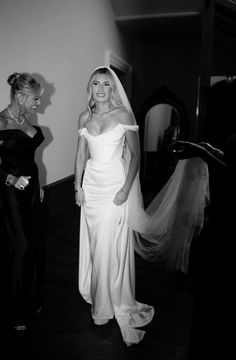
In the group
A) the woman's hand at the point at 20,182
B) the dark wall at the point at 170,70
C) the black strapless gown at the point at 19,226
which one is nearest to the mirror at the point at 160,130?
the dark wall at the point at 170,70

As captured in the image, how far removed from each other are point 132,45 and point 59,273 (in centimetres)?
503

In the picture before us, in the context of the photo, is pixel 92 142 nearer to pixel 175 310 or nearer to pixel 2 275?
pixel 2 275

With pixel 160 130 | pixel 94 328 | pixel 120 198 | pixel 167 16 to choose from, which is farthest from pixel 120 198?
pixel 160 130

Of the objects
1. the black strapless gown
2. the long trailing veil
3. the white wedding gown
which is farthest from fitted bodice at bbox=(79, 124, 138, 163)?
the long trailing veil

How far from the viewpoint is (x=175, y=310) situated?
2.59 m

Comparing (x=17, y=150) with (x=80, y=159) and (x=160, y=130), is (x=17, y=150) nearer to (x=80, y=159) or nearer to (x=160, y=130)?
(x=80, y=159)

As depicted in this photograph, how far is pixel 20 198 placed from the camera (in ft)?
7.47

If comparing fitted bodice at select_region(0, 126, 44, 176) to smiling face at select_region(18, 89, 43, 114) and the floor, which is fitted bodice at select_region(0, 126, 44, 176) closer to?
smiling face at select_region(18, 89, 43, 114)

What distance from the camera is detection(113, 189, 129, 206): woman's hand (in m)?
2.26

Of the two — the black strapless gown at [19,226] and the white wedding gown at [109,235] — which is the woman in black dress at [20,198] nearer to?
the black strapless gown at [19,226]

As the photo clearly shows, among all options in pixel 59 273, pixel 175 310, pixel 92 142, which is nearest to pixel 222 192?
pixel 92 142

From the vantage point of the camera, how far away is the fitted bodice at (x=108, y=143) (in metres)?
2.25

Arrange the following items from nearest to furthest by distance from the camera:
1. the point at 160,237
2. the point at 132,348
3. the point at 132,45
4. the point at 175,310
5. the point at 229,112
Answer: the point at 132,348
the point at 175,310
the point at 160,237
the point at 229,112
the point at 132,45

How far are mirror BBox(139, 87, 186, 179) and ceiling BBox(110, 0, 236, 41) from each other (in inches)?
46.5
